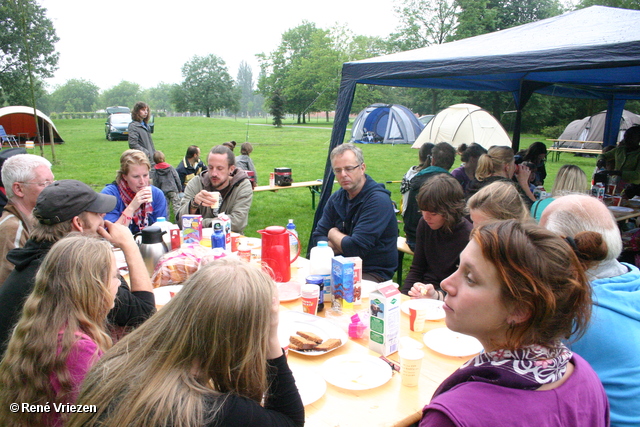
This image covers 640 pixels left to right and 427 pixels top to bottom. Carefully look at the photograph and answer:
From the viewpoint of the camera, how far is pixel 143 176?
378 cm

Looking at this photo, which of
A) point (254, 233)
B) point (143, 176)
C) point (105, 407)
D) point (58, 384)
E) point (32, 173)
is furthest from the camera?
point (254, 233)

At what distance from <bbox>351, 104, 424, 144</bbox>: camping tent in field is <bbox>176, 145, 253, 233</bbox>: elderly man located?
1526cm

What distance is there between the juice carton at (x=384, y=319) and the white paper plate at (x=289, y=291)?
2.24 feet

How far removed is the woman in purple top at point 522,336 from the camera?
37.9 inches

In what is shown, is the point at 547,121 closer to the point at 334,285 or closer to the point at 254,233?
the point at 254,233

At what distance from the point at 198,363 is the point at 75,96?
286ft

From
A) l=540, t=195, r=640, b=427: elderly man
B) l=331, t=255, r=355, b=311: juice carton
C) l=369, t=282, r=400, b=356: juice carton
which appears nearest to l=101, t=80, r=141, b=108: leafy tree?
l=331, t=255, r=355, b=311: juice carton

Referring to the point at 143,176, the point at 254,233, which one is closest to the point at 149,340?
the point at 143,176

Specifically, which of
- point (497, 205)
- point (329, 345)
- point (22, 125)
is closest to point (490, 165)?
point (497, 205)

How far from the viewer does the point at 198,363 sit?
3.57 ft

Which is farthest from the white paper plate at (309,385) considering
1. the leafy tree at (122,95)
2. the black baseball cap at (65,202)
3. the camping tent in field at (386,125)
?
the leafy tree at (122,95)

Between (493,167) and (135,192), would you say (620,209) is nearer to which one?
(493,167)

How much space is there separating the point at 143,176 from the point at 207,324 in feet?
10.1

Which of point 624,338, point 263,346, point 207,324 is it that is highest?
point 207,324
